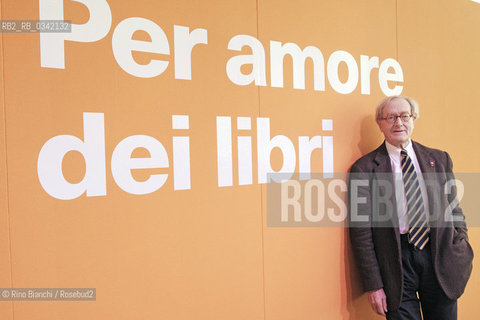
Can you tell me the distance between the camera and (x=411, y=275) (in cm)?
246

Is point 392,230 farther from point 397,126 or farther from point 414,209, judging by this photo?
point 397,126

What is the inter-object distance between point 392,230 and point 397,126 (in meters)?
0.67

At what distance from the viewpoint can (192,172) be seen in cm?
201

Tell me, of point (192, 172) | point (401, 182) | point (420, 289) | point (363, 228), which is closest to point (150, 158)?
point (192, 172)

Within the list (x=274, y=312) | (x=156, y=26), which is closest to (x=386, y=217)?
(x=274, y=312)

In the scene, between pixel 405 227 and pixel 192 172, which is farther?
pixel 405 227

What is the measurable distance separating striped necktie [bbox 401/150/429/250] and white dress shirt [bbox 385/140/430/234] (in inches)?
1.1

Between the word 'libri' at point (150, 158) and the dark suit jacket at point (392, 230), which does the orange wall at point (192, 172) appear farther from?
the dark suit jacket at point (392, 230)

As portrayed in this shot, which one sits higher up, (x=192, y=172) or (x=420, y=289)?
(x=192, y=172)

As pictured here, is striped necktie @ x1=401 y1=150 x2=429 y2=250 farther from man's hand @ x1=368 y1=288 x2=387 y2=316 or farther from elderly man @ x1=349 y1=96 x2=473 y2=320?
man's hand @ x1=368 y1=288 x2=387 y2=316

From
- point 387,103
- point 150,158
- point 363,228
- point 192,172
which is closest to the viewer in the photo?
point 150,158

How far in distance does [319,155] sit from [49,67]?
161cm

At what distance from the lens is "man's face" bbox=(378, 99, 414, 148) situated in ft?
8.33

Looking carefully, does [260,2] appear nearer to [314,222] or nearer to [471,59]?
[314,222]
